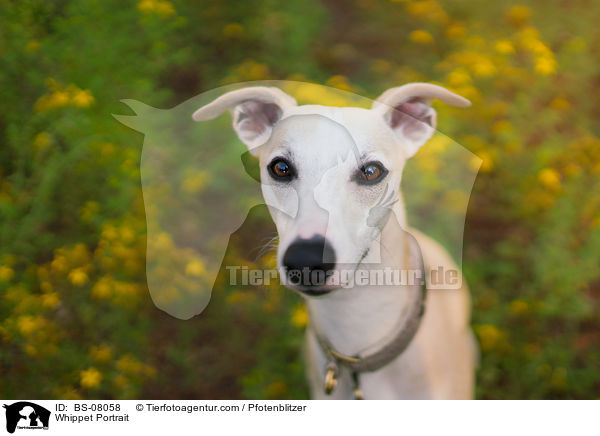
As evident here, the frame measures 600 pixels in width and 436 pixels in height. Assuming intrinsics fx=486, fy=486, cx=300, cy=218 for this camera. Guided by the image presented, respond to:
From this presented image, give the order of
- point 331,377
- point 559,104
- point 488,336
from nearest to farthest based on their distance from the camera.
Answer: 1. point 331,377
2. point 488,336
3. point 559,104

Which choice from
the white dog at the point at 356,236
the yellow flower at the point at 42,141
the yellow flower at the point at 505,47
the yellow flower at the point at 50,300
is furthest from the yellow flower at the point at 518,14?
the yellow flower at the point at 50,300

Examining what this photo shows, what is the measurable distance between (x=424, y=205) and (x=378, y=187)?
99 cm

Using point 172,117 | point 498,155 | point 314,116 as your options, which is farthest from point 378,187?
point 498,155

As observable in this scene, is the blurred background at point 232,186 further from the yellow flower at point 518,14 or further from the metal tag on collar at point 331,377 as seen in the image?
the metal tag on collar at point 331,377

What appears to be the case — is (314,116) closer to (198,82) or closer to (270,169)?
(270,169)

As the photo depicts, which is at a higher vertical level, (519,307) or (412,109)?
(412,109)

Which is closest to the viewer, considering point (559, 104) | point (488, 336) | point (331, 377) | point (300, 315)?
point (331, 377)

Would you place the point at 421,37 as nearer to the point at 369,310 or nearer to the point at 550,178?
the point at 550,178

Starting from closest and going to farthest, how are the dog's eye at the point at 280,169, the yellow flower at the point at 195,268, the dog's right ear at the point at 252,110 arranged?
the dog's eye at the point at 280,169, the dog's right ear at the point at 252,110, the yellow flower at the point at 195,268

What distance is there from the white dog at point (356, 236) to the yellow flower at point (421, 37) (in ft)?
3.69

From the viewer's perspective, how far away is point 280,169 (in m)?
1.44
